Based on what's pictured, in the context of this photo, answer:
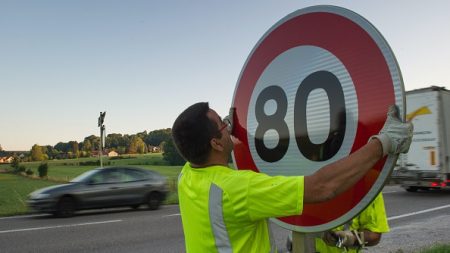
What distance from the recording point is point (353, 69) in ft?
4.08

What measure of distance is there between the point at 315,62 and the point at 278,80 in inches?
6.9

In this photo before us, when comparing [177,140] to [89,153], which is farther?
[89,153]

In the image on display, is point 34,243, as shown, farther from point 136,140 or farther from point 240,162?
point 136,140

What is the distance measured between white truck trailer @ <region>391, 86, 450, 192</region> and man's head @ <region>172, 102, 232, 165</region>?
1505 cm

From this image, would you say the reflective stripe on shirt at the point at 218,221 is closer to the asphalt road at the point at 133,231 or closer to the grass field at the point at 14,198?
the asphalt road at the point at 133,231

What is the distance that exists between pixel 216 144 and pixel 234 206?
27 cm

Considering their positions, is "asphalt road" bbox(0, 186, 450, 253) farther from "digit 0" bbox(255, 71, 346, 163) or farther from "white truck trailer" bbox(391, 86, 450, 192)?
"digit 0" bbox(255, 71, 346, 163)

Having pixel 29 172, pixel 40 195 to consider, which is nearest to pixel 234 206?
pixel 40 195

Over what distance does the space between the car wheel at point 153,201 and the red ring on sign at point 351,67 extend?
13668mm

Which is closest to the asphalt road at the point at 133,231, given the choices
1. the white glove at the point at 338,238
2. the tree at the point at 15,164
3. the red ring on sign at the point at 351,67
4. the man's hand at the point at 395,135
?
the white glove at the point at 338,238

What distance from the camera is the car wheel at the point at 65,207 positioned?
13086 millimetres

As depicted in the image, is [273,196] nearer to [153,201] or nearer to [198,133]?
[198,133]

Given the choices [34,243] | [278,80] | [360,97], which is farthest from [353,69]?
[34,243]

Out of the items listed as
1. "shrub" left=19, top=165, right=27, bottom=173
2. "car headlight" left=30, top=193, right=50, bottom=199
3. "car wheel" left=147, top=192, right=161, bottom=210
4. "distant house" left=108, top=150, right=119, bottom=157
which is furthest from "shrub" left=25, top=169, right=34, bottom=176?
"car headlight" left=30, top=193, right=50, bottom=199
